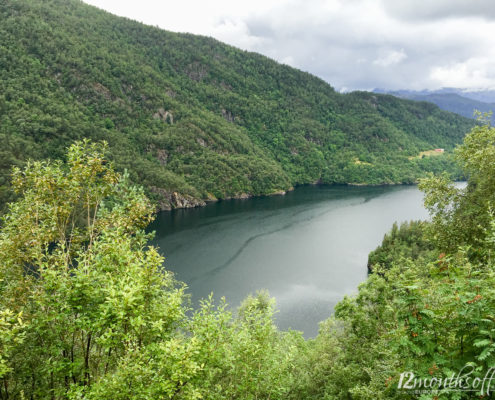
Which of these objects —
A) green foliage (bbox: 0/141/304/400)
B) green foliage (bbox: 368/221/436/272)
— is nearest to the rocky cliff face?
green foliage (bbox: 368/221/436/272)

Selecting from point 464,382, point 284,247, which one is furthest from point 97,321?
point 284,247

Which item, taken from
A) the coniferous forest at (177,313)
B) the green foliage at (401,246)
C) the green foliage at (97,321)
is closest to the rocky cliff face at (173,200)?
the green foliage at (401,246)

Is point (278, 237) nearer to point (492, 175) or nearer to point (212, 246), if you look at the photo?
point (212, 246)

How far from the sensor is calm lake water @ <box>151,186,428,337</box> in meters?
54.2

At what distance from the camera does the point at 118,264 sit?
357 inches

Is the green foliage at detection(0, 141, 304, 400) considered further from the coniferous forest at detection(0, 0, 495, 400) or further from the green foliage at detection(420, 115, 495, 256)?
the green foliage at detection(420, 115, 495, 256)

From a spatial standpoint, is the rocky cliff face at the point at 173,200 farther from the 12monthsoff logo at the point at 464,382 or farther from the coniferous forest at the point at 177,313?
the 12monthsoff logo at the point at 464,382

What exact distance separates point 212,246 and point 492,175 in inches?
2607

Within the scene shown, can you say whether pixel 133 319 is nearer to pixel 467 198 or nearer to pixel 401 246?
pixel 467 198

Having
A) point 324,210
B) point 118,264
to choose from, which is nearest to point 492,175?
point 118,264

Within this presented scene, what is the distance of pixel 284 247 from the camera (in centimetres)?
7850

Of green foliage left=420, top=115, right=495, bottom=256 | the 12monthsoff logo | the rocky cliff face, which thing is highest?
green foliage left=420, top=115, right=495, bottom=256

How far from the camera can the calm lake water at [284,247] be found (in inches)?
2133

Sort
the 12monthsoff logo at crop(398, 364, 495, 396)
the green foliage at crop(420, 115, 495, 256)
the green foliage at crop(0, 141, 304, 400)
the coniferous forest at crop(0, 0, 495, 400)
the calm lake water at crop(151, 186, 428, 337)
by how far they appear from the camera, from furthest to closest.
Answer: the calm lake water at crop(151, 186, 428, 337) → the green foliage at crop(420, 115, 495, 256) → the green foliage at crop(0, 141, 304, 400) → the coniferous forest at crop(0, 0, 495, 400) → the 12monthsoff logo at crop(398, 364, 495, 396)
